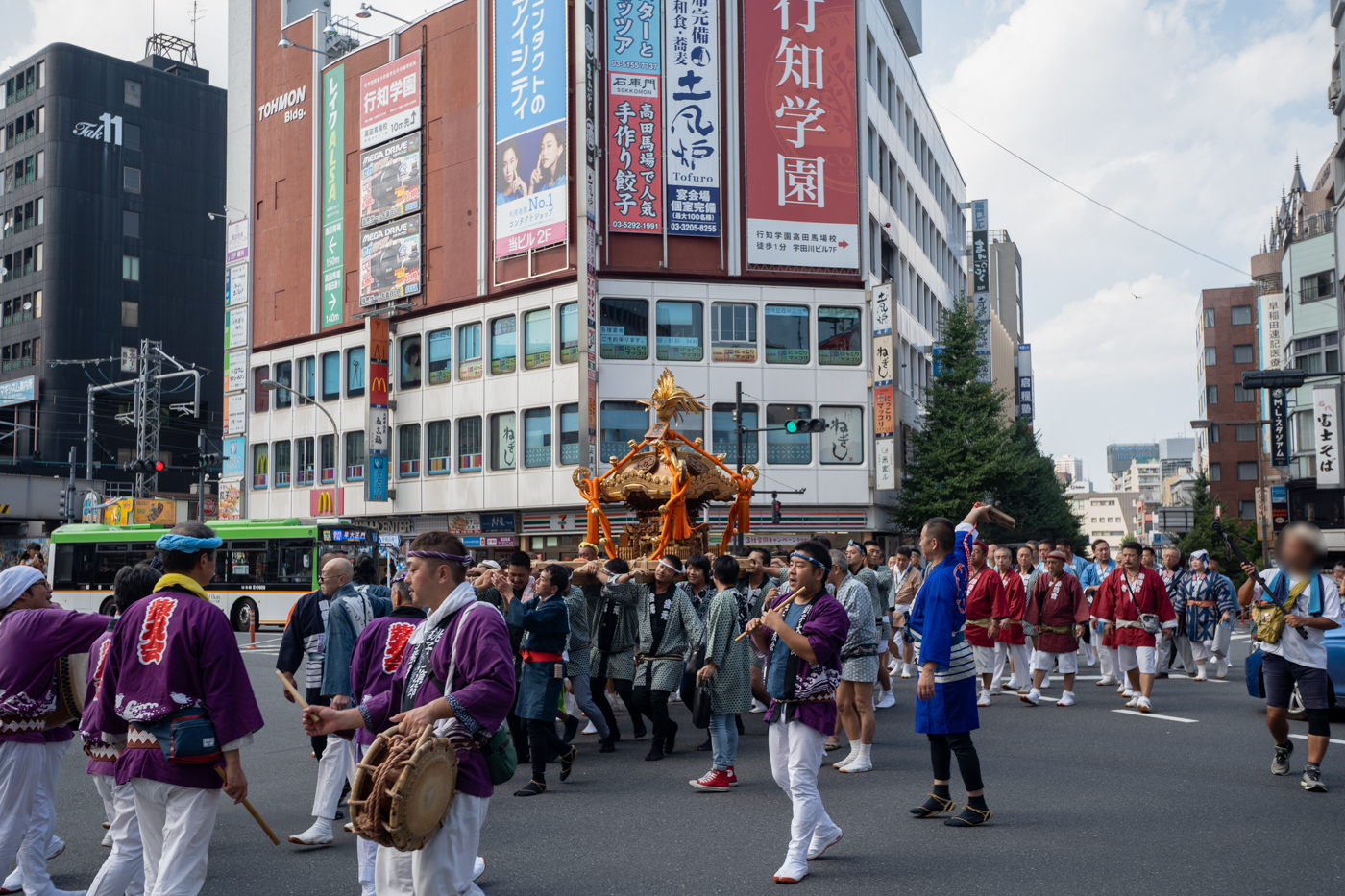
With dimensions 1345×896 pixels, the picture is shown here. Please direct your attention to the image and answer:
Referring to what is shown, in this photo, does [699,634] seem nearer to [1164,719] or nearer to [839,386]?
[1164,719]

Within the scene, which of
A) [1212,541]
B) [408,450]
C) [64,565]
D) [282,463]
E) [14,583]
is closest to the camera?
[14,583]

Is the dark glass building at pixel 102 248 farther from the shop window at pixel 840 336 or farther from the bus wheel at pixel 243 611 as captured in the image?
the shop window at pixel 840 336

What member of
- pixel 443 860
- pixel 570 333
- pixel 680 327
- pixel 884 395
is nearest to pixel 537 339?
pixel 570 333

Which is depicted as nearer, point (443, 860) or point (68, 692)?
point (443, 860)

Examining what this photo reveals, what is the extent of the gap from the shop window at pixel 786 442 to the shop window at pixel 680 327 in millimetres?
3136

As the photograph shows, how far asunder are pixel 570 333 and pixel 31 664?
30.3 m

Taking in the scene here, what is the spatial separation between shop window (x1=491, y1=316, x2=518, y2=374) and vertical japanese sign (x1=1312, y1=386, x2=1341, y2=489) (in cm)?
2758

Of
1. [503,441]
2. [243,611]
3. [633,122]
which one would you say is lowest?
[243,611]

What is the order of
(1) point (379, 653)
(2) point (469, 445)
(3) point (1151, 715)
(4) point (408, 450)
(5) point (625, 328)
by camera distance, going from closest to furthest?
1. (1) point (379, 653)
2. (3) point (1151, 715)
3. (5) point (625, 328)
4. (2) point (469, 445)
5. (4) point (408, 450)

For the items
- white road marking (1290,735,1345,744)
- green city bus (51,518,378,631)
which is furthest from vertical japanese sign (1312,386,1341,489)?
green city bus (51,518,378,631)

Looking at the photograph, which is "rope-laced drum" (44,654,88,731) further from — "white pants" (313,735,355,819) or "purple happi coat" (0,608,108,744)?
"white pants" (313,735,355,819)

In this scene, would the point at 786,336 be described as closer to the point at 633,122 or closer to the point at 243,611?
the point at 633,122

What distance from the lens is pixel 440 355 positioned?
39.7m

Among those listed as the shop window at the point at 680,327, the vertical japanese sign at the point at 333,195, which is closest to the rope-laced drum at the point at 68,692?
the shop window at the point at 680,327
